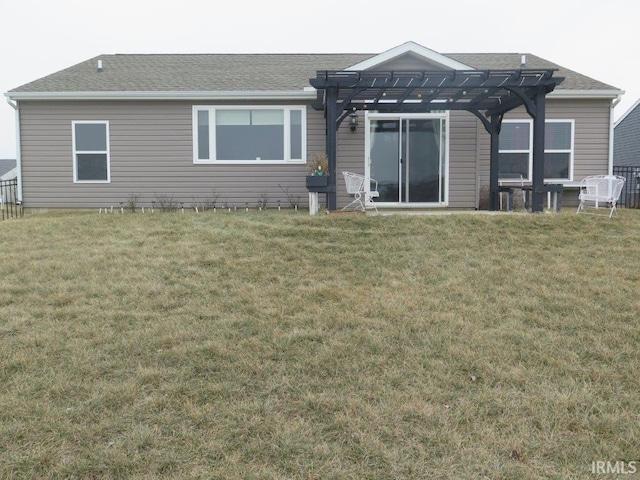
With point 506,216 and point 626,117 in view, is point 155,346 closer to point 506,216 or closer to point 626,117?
point 506,216

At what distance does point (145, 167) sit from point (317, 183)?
4.86 meters

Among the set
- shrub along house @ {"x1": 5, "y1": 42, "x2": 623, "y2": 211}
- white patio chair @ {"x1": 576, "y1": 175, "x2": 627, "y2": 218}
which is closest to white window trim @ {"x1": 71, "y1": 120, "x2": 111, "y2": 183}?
shrub along house @ {"x1": 5, "y1": 42, "x2": 623, "y2": 211}

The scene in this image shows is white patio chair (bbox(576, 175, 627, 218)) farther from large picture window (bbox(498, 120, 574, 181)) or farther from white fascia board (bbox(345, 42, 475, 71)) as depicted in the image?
white fascia board (bbox(345, 42, 475, 71))

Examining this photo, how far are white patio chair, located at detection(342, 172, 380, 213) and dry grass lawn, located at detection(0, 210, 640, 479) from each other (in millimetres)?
2865

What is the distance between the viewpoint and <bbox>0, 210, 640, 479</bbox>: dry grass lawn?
106 inches

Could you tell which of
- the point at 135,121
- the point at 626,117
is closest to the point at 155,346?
the point at 135,121

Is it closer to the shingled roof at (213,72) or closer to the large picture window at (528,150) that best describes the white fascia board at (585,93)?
the shingled roof at (213,72)

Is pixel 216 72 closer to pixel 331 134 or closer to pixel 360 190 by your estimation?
pixel 331 134

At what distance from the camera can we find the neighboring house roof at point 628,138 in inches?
784

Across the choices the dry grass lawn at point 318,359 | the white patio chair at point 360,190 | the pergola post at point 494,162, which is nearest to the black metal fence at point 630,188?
the pergola post at point 494,162

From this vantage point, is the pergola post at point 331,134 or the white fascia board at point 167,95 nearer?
the pergola post at point 331,134

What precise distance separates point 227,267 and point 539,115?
652 centimetres

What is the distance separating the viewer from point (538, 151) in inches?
360

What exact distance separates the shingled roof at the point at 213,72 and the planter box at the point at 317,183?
3.38 metres
